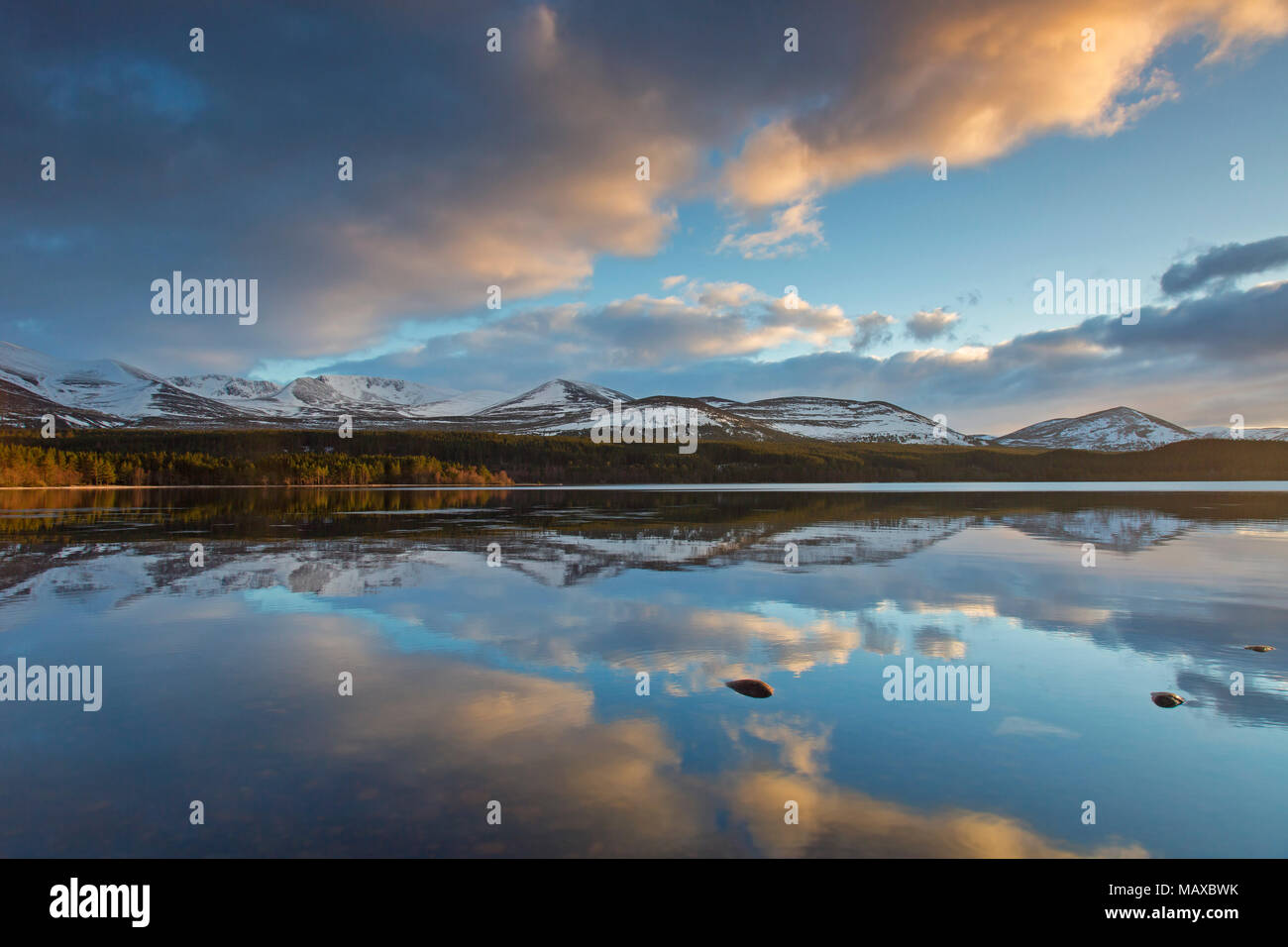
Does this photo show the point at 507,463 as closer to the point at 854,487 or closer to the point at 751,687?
the point at 854,487

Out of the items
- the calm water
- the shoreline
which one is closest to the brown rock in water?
the calm water

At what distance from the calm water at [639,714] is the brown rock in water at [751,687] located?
222 millimetres

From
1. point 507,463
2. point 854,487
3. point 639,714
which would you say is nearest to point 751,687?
point 639,714

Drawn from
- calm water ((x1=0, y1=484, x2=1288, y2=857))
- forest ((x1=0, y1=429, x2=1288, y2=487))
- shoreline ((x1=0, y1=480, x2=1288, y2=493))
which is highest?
forest ((x1=0, y1=429, x2=1288, y2=487))

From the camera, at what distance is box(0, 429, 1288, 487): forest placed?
124875 mm

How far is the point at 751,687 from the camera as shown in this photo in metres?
11.0

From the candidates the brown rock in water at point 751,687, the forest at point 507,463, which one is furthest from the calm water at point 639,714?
the forest at point 507,463

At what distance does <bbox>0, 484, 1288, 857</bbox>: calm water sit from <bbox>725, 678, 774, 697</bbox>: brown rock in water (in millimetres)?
222

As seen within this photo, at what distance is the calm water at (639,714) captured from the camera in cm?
689

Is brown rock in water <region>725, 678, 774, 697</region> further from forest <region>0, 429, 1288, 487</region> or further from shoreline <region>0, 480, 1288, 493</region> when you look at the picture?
forest <region>0, 429, 1288, 487</region>

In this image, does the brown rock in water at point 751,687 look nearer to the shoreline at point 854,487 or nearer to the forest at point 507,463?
the shoreline at point 854,487
